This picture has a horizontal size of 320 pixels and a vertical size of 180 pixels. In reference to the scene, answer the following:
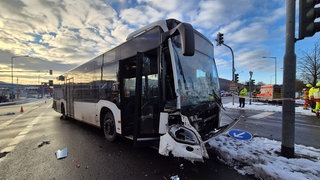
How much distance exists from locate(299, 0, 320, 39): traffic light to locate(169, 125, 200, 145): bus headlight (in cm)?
319

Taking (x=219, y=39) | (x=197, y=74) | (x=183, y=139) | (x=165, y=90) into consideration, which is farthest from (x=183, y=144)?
(x=219, y=39)

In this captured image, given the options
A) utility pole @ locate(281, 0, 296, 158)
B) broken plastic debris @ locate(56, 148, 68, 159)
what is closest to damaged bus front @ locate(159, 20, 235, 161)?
utility pole @ locate(281, 0, 296, 158)

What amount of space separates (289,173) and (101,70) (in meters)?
5.97

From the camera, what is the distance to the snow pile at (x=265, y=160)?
3.46m

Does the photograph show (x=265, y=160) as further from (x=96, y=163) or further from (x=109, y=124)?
(x=109, y=124)

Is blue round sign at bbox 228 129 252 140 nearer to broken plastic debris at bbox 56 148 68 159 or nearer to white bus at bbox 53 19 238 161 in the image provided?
white bus at bbox 53 19 238 161

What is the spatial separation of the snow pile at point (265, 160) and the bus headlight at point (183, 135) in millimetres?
1296

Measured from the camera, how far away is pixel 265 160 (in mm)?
3961

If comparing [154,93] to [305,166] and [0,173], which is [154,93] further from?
[0,173]

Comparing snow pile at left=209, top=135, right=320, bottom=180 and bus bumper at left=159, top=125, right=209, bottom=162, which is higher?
bus bumper at left=159, top=125, right=209, bottom=162

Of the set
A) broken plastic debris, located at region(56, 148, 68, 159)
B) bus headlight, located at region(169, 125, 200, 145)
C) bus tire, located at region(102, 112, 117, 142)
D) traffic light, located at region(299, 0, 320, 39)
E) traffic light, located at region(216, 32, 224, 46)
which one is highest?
traffic light, located at region(216, 32, 224, 46)

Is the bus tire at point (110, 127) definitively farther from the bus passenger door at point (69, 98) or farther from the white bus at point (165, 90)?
the bus passenger door at point (69, 98)

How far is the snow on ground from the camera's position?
3451mm

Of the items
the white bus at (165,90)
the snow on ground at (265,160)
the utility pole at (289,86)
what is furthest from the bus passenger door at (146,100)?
the utility pole at (289,86)
